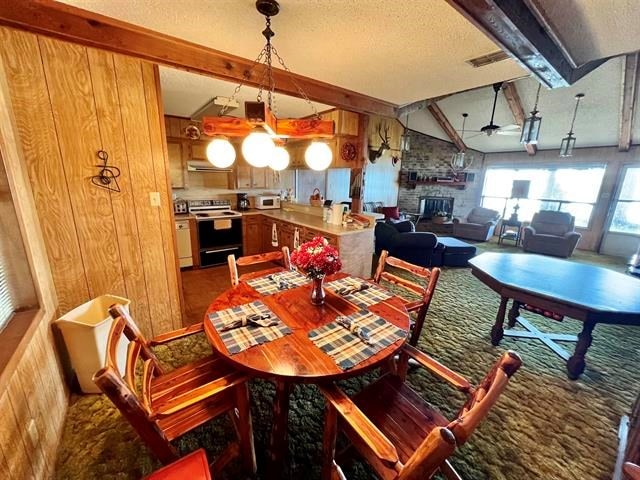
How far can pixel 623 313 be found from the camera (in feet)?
6.03

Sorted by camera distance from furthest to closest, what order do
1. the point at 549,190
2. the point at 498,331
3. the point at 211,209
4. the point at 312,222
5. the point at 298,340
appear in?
the point at 549,190 → the point at 211,209 → the point at 312,222 → the point at 498,331 → the point at 298,340

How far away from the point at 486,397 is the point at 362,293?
1015mm

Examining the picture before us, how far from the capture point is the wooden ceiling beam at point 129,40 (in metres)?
1.57

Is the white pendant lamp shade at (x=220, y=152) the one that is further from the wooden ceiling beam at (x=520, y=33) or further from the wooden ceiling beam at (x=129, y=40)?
the wooden ceiling beam at (x=520, y=33)

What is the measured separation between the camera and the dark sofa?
169 inches

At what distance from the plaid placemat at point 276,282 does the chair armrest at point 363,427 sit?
2.70 ft

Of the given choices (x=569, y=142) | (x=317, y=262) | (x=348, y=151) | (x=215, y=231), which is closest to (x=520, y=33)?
(x=317, y=262)

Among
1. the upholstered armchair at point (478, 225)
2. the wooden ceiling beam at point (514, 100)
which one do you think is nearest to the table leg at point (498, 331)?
the wooden ceiling beam at point (514, 100)

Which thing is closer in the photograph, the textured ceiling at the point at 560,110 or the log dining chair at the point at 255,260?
the log dining chair at the point at 255,260

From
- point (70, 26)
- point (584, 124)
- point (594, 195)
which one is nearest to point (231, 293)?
point (70, 26)

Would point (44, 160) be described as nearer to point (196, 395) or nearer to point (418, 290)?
point (196, 395)

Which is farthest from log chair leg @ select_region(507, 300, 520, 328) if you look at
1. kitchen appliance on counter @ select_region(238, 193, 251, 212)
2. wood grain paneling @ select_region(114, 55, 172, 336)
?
kitchen appliance on counter @ select_region(238, 193, 251, 212)

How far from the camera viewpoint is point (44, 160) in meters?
1.76

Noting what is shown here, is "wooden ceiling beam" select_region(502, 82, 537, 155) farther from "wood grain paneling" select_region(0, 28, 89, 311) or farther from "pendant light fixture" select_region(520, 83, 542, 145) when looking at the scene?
"wood grain paneling" select_region(0, 28, 89, 311)
